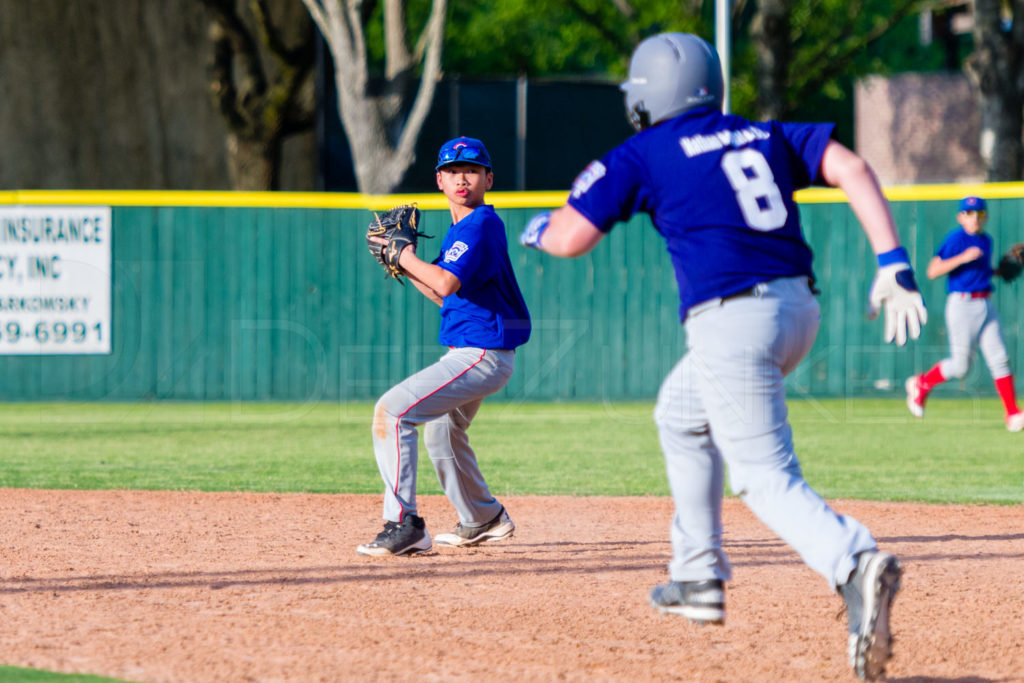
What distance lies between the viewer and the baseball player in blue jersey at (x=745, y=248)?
3.72 metres

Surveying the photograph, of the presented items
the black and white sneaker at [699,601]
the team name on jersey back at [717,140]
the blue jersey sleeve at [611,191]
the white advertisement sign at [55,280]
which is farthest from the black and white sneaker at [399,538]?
the white advertisement sign at [55,280]

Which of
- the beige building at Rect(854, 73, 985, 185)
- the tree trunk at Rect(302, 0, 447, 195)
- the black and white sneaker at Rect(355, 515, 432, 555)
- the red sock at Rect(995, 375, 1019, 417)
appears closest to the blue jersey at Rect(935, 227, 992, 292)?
the red sock at Rect(995, 375, 1019, 417)

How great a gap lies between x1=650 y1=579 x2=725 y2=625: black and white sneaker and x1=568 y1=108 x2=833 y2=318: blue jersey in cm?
94

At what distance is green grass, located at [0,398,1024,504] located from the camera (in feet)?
27.8

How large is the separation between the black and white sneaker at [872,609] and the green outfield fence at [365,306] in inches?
421

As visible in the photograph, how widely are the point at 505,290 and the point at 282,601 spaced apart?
181cm

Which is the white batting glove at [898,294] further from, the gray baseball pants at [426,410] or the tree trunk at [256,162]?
the tree trunk at [256,162]

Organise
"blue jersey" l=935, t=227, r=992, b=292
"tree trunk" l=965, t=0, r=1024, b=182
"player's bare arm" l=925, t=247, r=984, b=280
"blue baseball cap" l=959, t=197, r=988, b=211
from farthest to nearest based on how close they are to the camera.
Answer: "tree trunk" l=965, t=0, r=1024, b=182
"blue baseball cap" l=959, t=197, r=988, b=211
"blue jersey" l=935, t=227, r=992, b=292
"player's bare arm" l=925, t=247, r=984, b=280

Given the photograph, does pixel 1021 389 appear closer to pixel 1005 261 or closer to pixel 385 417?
pixel 1005 261

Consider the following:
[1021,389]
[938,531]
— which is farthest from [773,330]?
[1021,389]

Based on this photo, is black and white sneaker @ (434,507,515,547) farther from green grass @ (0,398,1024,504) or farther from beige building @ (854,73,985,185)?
beige building @ (854,73,985,185)

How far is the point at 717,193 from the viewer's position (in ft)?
12.4

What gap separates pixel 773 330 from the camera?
3758 millimetres

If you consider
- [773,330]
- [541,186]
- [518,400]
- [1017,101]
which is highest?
[1017,101]
